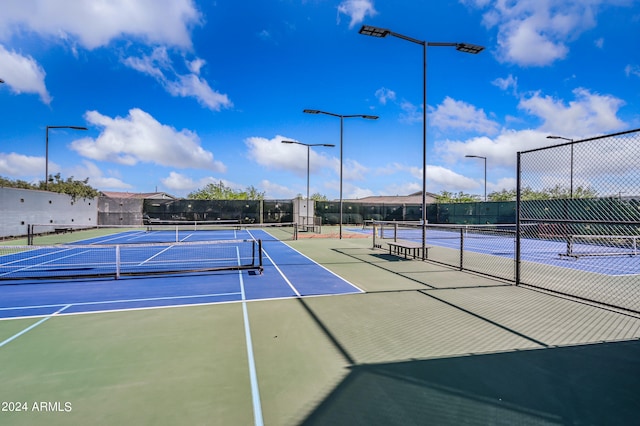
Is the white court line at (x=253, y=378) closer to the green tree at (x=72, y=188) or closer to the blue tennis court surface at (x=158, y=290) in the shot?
the blue tennis court surface at (x=158, y=290)

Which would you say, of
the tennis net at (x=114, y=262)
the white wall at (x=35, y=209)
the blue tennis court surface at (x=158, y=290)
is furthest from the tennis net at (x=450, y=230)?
the white wall at (x=35, y=209)

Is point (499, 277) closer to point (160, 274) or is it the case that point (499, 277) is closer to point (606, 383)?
point (606, 383)

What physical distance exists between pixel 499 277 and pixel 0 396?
36.0 ft

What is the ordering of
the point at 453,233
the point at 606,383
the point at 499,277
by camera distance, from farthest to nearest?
the point at 453,233
the point at 499,277
the point at 606,383

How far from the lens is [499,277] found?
1000cm

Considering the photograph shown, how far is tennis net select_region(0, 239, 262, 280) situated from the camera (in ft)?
33.1

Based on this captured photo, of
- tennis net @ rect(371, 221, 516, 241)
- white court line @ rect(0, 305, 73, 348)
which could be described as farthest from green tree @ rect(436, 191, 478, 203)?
white court line @ rect(0, 305, 73, 348)

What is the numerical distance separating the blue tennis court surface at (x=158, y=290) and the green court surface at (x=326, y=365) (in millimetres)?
655

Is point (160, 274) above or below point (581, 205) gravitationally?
below

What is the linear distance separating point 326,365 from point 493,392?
77.9 inches

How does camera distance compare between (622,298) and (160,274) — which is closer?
(622,298)

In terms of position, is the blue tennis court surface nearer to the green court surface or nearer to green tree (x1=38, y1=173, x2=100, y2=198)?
the green court surface

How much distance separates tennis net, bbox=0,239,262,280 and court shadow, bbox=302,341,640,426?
6437mm

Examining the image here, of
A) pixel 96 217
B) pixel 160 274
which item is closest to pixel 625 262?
pixel 160 274
